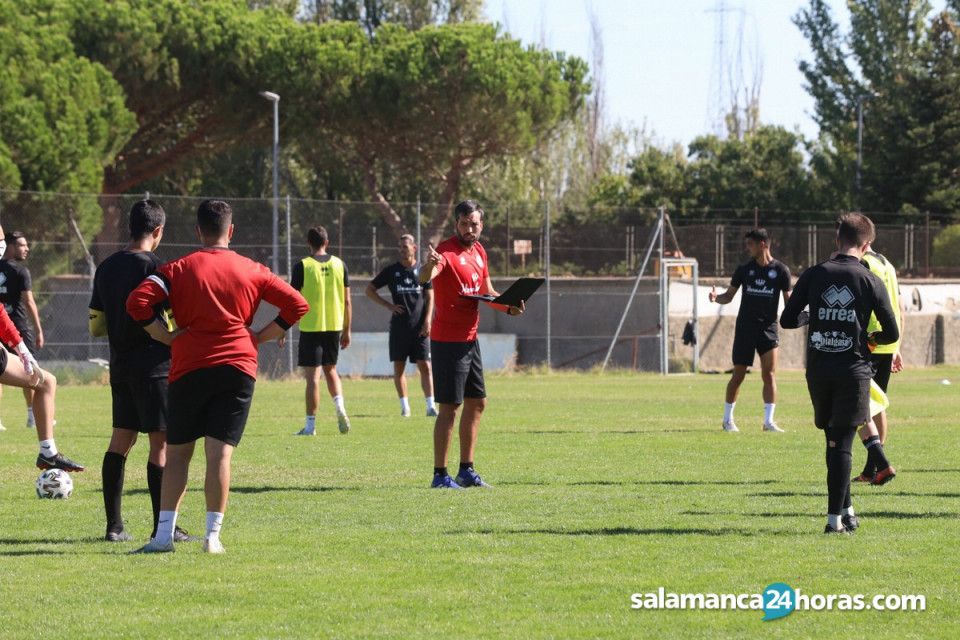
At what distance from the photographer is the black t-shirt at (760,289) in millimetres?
15055

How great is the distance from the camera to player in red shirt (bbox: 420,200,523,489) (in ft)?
33.7

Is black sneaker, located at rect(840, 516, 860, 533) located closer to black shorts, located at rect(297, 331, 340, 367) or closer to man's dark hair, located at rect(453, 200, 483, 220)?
man's dark hair, located at rect(453, 200, 483, 220)

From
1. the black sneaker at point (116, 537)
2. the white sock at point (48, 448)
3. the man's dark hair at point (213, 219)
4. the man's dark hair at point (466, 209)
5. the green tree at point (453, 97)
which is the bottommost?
the black sneaker at point (116, 537)

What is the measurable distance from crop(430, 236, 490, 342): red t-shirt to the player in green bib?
16.0ft

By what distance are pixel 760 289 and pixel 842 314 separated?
23.0 ft

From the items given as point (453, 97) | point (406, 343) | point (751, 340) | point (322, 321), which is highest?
point (453, 97)

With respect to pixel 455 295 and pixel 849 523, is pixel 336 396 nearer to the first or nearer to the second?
pixel 455 295

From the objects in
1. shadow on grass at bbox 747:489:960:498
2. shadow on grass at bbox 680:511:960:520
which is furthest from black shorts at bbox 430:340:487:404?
shadow on grass at bbox 747:489:960:498

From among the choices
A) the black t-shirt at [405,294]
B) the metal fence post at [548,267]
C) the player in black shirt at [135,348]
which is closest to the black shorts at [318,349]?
the black t-shirt at [405,294]

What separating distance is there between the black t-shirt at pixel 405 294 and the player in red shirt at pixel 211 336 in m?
10.0

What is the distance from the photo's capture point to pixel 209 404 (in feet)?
24.1

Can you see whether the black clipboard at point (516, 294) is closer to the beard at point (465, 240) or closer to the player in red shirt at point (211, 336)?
the beard at point (465, 240)

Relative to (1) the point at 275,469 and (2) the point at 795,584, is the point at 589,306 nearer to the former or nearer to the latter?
Result: (1) the point at 275,469

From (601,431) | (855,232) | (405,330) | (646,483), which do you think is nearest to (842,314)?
(855,232)
